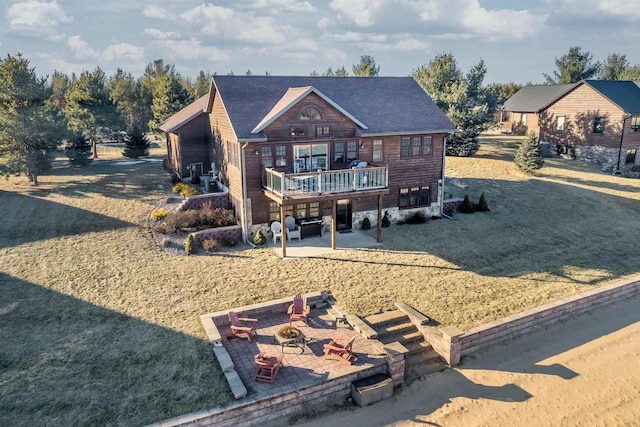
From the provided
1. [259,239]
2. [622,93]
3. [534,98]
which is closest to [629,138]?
[622,93]

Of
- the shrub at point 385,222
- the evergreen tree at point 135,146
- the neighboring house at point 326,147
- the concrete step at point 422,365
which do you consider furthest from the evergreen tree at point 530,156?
A: the evergreen tree at point 135,146

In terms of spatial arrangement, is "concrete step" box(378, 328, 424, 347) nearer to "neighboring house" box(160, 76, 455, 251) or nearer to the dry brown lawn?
the dry brown lawn

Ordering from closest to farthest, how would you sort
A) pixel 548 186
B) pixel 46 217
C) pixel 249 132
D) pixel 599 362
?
pixel 599 362, pixel 249 132, pixel 46 217, pixel 548 186

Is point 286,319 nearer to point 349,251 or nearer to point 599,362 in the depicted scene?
point 349,251

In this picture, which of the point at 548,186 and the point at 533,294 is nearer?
the point at 533,294

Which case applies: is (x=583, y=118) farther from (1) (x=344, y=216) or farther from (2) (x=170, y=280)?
(2) (x=170, y=280)

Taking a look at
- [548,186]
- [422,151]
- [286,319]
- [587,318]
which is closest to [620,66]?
[548,186]

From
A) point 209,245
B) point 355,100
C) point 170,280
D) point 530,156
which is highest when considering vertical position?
point 355,100
